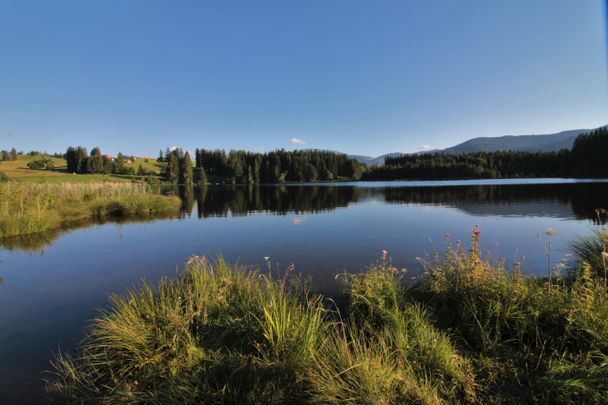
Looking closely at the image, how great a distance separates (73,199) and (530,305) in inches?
1451

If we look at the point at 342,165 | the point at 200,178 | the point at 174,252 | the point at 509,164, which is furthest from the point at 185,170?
the point at 509,164

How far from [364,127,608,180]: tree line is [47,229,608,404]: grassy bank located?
456ft

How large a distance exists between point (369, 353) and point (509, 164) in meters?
180

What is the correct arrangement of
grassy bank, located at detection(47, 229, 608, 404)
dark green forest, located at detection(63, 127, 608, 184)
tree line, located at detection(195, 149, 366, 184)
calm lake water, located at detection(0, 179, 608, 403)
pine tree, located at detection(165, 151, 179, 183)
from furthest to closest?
tree line, located at detection(195, 149, 366, 184) < pine tree, located at detection(165, 151, 179, 183) < dark green forest, located at detection(63, 127, 608, 184) < calm lake water, located at detection(0, 179, 608, 403) < grassy bank, located at detection(47, 229, 608, 404)

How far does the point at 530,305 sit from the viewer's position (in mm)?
5574

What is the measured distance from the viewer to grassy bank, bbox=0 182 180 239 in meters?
18.9

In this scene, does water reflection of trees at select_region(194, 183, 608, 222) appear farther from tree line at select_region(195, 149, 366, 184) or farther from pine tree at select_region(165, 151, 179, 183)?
tree line at select_region(195, 149, 366, 184)

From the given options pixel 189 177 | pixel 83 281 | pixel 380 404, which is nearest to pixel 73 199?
pixel 83 281

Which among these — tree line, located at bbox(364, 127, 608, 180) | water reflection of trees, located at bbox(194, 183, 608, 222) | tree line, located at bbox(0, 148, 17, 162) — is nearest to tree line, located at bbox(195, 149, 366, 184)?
tree line, located at bbox(364, 127, 608, 180)

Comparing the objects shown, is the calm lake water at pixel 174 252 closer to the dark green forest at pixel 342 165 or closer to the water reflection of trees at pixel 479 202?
the water reflection of trees at pixel 479 202

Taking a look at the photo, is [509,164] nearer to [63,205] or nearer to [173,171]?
[173,171]

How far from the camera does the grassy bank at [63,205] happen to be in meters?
18.9

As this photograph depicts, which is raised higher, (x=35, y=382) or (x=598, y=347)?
(x=598, y=347)

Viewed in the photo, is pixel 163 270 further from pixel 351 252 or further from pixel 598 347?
pixel 598 347
